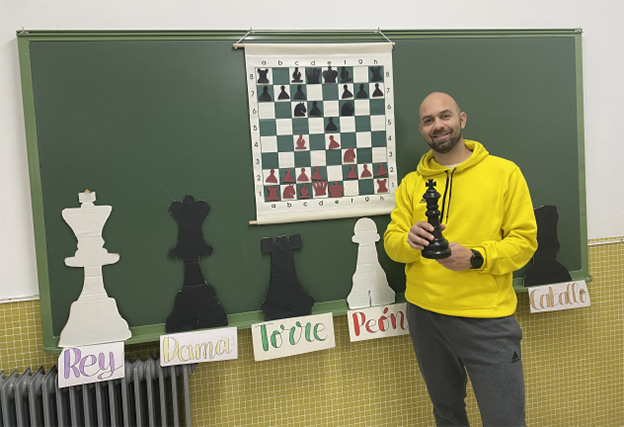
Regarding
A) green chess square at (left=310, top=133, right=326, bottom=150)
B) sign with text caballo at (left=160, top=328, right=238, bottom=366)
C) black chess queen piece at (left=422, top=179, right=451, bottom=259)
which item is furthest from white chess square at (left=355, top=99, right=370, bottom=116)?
sign with text caballo at (left=160, top=328, right=238, bottom=366)

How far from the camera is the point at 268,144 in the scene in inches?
73.8

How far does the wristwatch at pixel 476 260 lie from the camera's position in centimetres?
152

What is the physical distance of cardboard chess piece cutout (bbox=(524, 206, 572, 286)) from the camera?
2.10m

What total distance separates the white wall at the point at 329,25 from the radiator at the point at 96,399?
0.41 meters

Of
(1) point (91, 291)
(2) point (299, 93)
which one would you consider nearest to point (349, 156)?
(2) point (299, 93)

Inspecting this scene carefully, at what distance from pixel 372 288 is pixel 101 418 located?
1.35 meters

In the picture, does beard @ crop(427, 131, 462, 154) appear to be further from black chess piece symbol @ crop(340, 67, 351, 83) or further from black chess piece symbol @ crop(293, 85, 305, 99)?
black chess piece symbol @ crop(293, 85, 305, 99)

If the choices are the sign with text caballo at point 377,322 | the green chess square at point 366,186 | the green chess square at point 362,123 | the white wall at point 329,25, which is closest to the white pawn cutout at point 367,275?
the sign with text caballo at point 377,322

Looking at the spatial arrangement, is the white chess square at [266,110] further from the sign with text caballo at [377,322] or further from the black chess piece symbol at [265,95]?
the sign with text caballo at [377,322]

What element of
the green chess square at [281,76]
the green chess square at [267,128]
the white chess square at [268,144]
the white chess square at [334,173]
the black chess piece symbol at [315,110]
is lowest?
the white chess square at [334,173]

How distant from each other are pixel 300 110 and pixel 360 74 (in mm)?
352

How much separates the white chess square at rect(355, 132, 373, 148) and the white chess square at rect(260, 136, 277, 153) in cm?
41

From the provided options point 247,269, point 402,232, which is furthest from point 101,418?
point 402,232

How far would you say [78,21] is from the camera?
1743 mm
